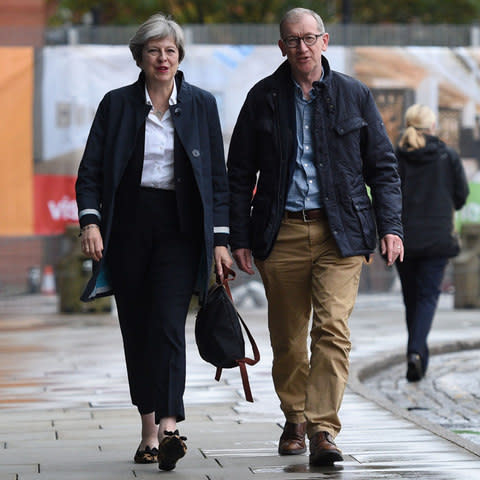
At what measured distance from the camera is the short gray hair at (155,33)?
19.8ft

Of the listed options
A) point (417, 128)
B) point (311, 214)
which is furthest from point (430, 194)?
point (311, 214)

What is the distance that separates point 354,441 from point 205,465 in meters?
0.96

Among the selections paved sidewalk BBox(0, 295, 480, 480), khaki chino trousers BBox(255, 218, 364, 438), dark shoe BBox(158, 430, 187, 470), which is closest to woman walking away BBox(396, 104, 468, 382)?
paved sidewalk BBox(0, 295, 480, 480)

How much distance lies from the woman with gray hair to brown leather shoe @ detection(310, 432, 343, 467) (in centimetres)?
57

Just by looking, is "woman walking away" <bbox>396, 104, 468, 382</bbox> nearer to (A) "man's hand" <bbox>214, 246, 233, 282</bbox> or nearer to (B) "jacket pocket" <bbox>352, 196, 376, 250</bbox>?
(B) "jacket pocket" <bbox>352, 196, 376, 250</bbox>

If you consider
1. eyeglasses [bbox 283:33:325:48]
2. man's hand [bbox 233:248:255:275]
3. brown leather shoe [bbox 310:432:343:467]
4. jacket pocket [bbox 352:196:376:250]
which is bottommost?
brown leather shoe [bbox 310:432:343:467]

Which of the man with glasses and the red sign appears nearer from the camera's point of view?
the man with glasses

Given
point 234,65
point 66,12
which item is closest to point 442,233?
point 234,65

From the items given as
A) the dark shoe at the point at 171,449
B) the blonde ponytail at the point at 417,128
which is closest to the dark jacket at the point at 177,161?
the dark shoe at the point at 171,449

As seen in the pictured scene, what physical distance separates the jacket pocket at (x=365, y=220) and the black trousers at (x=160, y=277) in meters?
0.72

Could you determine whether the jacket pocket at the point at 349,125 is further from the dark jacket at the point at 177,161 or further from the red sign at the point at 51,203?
the red sign at the point at 51,203

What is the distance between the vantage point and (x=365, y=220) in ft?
20.8

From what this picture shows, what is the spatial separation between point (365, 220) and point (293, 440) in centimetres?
104

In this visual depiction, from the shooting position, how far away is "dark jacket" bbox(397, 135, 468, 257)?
10352mm
